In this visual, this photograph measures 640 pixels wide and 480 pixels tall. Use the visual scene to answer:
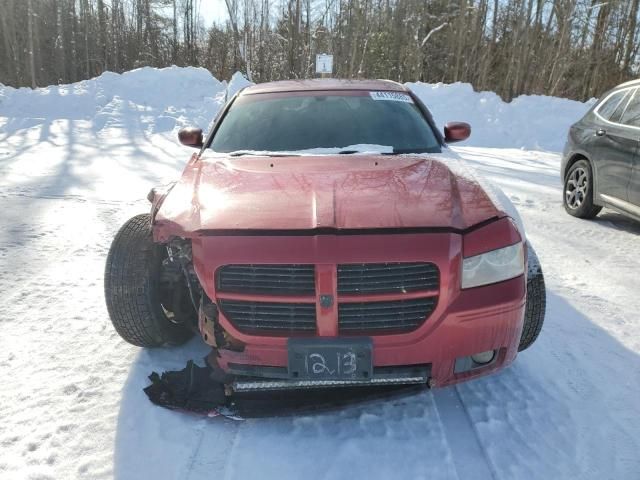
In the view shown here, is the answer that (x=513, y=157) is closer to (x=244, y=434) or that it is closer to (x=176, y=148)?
(x=176, y=148)

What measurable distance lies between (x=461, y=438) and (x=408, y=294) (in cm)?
71

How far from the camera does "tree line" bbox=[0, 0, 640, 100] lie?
22438mm

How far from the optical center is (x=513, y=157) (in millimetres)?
10422

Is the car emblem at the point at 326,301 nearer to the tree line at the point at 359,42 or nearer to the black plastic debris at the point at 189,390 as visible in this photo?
the black plastic debris at the point at 189,390

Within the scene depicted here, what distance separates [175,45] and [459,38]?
19.3 metres

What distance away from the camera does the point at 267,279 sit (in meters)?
1.98

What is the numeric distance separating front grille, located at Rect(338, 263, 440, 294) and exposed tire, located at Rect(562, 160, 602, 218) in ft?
14.9

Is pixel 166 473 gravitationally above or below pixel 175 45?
below

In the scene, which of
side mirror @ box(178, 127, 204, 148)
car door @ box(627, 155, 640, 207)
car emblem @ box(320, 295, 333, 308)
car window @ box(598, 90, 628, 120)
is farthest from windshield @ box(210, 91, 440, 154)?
car window @ box(598, 90, 628, 120)

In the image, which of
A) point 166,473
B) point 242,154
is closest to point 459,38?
point 242,154

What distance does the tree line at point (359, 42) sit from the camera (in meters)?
22.4

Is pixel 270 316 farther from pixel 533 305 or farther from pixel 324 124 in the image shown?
pixel 324 124

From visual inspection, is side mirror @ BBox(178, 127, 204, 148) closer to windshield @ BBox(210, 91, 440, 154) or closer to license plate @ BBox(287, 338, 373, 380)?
windshield @ BBox(210, 91, 440, 154)

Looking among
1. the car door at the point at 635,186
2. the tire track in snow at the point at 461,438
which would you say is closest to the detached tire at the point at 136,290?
the tire track in snow at the point at 461,438
